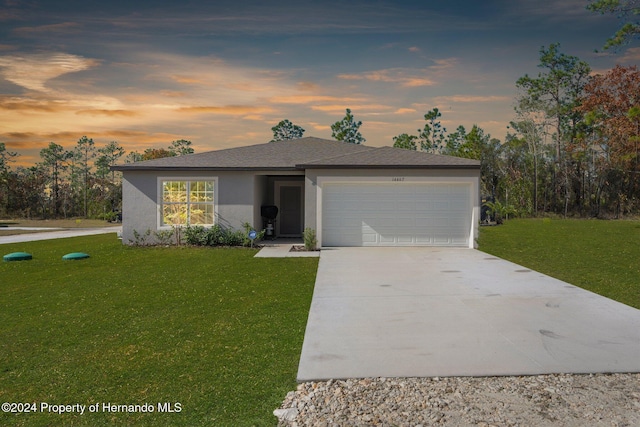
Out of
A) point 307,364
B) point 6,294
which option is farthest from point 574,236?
point 6,294

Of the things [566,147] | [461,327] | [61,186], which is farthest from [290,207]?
[61,186]

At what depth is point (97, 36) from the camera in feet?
57.5

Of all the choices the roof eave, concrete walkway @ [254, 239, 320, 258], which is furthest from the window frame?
concrete walkway @ [254, 239, 320, 258]

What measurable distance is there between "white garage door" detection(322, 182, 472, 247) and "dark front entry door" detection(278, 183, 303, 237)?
386 centimetres

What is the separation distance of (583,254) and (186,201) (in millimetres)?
12335

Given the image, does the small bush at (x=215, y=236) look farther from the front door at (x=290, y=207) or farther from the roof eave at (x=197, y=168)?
the front door at (x=290, y=207)

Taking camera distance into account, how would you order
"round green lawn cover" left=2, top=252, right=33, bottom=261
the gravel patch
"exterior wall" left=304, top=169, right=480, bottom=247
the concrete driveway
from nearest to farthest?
the gravel patch → the concrete driveway → "round green lawn cover" left=2, top=252, right=33, bottom=261 → "exterior wall" left=304, top=169, right=480, bottom=247

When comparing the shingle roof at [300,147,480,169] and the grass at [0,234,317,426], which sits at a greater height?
the shingle roof at [300,147,480,169]

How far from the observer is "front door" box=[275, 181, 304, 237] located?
18.2m

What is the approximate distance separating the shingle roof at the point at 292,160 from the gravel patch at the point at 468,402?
34.4 ft

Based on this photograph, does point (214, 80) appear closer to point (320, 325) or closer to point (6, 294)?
point (6, 294)

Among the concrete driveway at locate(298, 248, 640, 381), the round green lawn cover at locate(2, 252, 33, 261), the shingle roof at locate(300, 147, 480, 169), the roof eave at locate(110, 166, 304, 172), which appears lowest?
the round green lawn cover at locate(2, 252, 33, 261)

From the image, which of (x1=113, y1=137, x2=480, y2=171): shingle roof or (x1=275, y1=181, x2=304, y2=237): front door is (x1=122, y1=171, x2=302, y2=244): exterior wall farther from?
(x1=275, y1=181, x2=304, y2=237): front door

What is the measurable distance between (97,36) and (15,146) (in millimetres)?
25886
